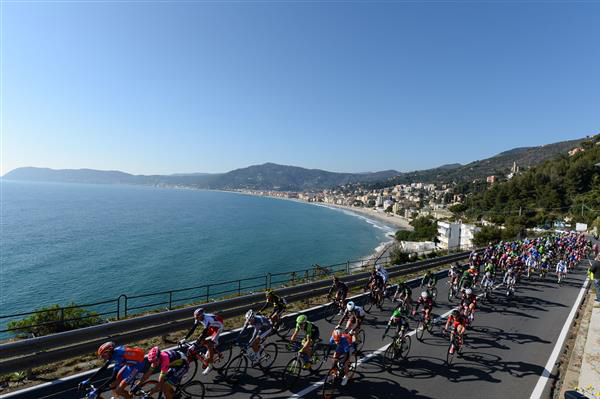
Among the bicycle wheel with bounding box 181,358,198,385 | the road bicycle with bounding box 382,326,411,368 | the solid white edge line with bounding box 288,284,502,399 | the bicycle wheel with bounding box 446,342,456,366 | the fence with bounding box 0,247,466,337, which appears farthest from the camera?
the fence with bounding box 0,247,466,337

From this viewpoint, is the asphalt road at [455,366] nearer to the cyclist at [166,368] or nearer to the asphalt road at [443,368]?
the asphalt road at [443,368]

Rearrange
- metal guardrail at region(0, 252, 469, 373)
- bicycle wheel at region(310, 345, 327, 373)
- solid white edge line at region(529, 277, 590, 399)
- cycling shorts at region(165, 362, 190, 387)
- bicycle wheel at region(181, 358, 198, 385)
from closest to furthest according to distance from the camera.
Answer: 1. cycling shorts at region(165, 362, 190, 387)
2. metal guardrail at region(0, 252, 469, 373)
3. bicycle wheel at region(181, 358, 198, 385)
4. solid white edge line at region(529, 277, 590, 399)
5. bicycle wheel at region(310, 345, 327, 373)

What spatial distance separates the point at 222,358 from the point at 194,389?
3.36ft

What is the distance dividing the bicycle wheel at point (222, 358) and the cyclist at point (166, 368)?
129cm

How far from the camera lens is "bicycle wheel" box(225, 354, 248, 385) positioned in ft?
23.3

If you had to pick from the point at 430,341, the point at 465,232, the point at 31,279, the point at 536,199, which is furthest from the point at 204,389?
the point at 536,199

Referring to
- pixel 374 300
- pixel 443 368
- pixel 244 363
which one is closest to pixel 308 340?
pixel 244 363

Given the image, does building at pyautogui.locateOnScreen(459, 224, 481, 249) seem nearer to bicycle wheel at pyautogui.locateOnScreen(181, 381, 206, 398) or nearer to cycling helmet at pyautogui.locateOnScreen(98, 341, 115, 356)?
bicycle wheel at pyautogui.locateOnScreen(181, 381, 206, 398)

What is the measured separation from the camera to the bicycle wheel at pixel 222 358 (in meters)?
7.25

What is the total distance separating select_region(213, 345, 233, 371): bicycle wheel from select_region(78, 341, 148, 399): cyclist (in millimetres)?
2068

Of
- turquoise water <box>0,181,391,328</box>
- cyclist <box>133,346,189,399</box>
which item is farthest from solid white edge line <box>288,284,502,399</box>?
turquoise water <box>0,181,391,328</box>

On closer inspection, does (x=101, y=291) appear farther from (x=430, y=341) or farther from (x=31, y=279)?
(x=430, y=341)

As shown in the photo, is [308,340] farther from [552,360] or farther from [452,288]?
[452,288]

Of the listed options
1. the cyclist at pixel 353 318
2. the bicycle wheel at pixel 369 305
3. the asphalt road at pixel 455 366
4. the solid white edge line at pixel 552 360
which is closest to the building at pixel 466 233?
the solid white edge line at pixel 552 360
